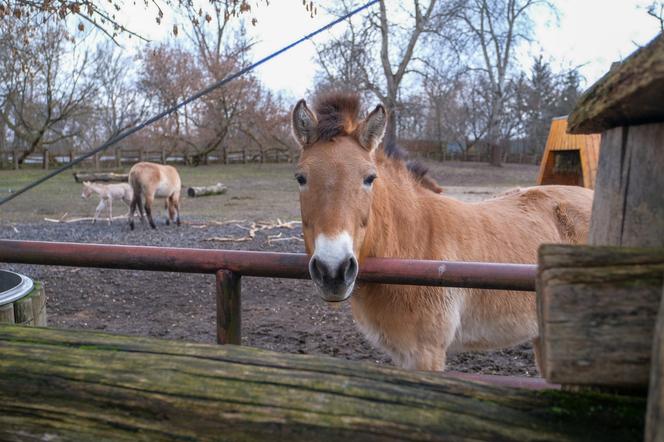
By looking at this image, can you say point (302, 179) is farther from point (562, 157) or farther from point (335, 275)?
point (562, 157)

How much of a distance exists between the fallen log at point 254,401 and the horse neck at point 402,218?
73.1 inches

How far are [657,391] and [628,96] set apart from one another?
0.51 m

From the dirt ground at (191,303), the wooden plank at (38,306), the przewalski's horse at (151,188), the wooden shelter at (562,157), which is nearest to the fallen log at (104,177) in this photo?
the dirt ground at (191,303)

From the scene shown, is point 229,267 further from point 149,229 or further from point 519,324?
point 149,229

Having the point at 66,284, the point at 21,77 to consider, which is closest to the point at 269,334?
the point at 66,284

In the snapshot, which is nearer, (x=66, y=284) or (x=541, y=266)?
(x=541, y=266)

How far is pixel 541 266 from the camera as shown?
96 centimetres

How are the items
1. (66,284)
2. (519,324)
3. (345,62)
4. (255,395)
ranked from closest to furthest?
(255,395), (519,324), (66,284), (345,62)

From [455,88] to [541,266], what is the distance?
123ft

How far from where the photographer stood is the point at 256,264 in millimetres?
2170

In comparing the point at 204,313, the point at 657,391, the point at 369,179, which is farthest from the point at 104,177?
the point at 657,391

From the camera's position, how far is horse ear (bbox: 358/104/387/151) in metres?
3.07

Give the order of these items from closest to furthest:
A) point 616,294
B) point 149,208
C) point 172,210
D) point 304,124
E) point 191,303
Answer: point 616,294 → point 304,124 → point 191,303 → point 149,208 → point 172,210

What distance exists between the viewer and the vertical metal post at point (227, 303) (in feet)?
7.20
